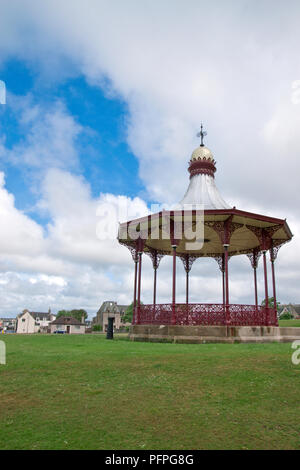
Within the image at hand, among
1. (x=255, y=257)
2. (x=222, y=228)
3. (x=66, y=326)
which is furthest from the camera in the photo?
(x=66, y=326)

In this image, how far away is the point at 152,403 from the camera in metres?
7.38

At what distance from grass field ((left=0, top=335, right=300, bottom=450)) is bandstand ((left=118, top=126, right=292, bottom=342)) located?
605 centimetres

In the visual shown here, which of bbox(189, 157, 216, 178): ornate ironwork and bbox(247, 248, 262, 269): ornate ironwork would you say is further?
bbox(247, 248, 262, 269): ornate ironwork

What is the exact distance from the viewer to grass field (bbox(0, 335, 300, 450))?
5844 mm

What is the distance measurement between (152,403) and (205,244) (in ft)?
64.5

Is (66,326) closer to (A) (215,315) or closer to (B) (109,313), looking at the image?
(B) (109,313)

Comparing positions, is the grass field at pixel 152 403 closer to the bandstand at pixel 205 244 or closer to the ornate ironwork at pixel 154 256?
the bandstand at pixel 205 244

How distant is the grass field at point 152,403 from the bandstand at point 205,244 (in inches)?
238

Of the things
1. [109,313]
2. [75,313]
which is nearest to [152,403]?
[109,313]

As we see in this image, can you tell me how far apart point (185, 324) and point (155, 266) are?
9288 mm

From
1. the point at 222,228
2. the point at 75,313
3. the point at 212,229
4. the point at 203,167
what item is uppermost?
the point at 203,167

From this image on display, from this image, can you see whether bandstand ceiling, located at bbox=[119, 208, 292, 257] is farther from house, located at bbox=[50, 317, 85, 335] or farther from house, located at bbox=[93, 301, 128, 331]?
house, located at bbox=[93, 301, 128, 331]

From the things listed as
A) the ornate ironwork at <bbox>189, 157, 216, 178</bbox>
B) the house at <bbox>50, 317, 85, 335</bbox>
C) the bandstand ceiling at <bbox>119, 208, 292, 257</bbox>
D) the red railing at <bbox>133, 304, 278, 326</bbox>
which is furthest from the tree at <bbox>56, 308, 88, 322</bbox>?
the red railing at <bbox>133, 304, 278, 326</bbox>
